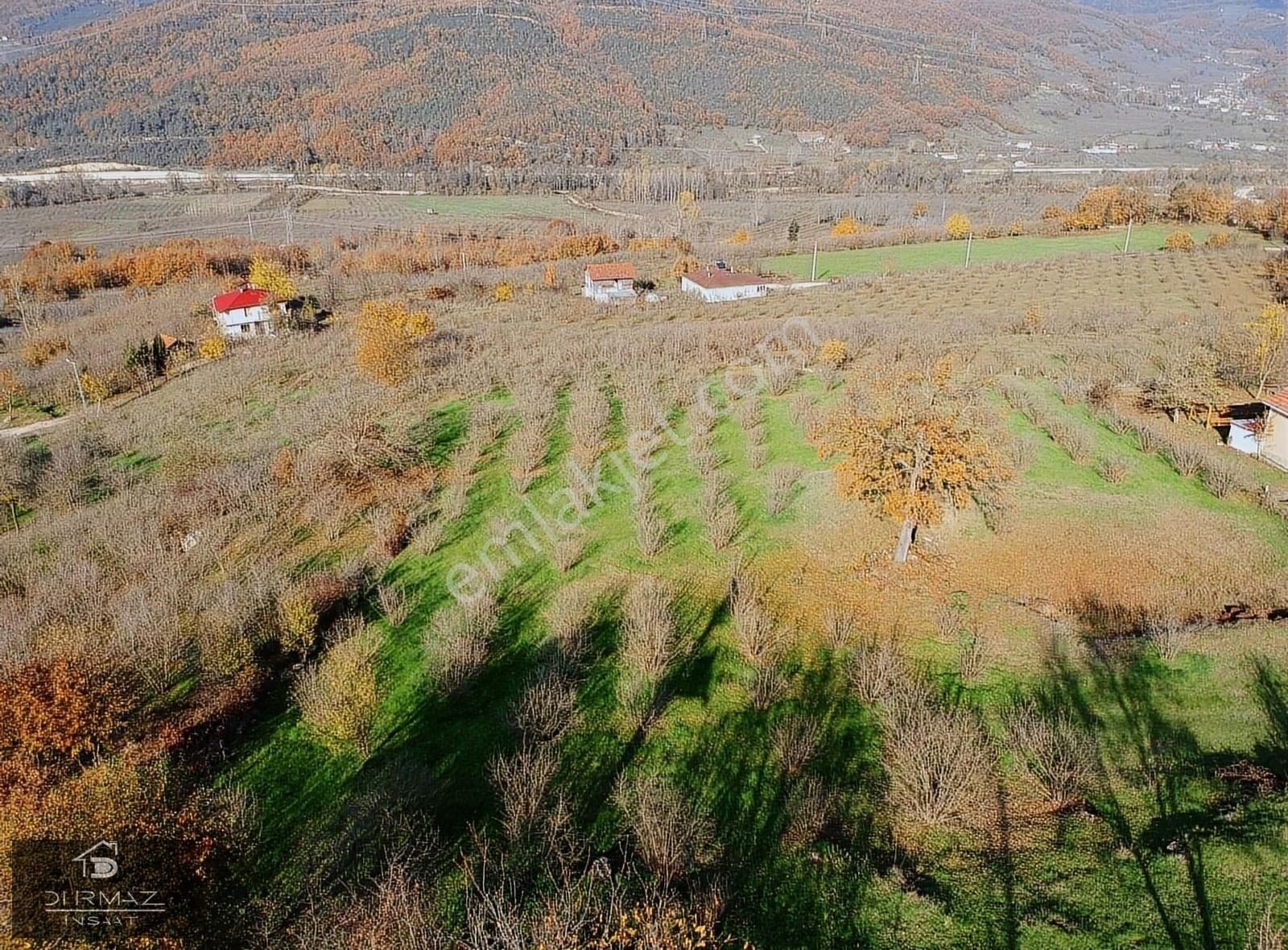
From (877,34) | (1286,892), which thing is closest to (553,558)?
(1286,892)

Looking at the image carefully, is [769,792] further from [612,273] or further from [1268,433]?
[612,273]

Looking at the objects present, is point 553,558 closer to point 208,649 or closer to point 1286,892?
point 208,649

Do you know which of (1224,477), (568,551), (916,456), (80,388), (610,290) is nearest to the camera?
(916,456)

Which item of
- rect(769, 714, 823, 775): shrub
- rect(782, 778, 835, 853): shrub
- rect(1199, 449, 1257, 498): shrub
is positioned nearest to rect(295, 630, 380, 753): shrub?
rect(769, 714, 823, 775): shrub

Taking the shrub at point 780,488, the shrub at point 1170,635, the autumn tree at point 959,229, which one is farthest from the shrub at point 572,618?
the autumn tree at point 959,229

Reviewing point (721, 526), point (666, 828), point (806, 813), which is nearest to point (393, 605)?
point (721, 526)

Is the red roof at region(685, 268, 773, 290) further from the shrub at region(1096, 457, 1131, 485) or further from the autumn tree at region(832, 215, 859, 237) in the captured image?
the shrub at region(1096, 457, 1131, 485)
